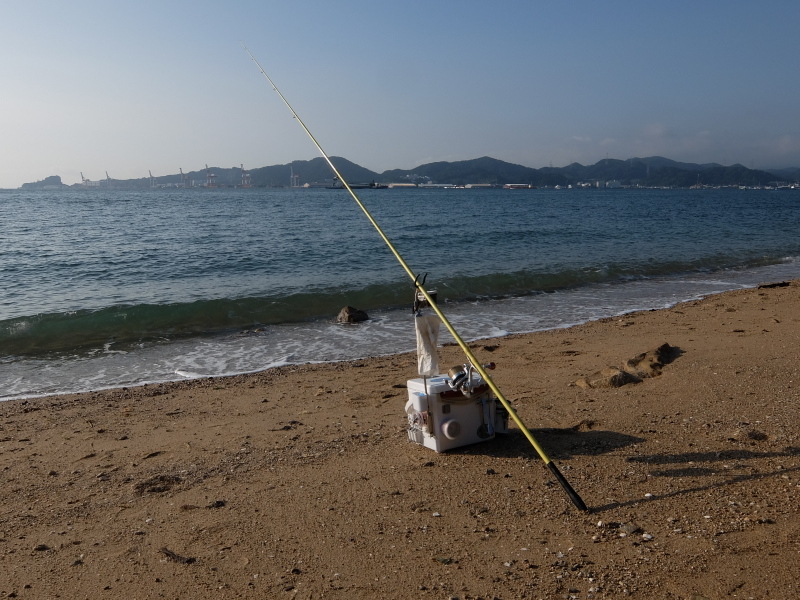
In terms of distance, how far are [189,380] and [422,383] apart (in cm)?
466

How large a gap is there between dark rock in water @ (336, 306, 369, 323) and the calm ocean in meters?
0.21

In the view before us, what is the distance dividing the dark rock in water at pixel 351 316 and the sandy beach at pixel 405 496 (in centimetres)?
475

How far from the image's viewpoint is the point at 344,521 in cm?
396

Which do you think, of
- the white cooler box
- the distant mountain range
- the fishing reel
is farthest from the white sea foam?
the distant mountain range

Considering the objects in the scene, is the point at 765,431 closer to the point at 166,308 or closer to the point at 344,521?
the point at 344,521

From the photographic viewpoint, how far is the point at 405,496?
4230 mm

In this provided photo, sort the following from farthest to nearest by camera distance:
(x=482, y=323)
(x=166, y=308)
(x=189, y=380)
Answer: (x=166, y=308), (x=482, y=323), (x=189, y=380)

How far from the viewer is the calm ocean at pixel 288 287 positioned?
1001 centimetres

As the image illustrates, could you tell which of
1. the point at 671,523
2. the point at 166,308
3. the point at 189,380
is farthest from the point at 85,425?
the point at 166,308

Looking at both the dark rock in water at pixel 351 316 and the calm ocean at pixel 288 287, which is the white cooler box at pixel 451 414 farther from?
the dark rock in water at pixel 351 316

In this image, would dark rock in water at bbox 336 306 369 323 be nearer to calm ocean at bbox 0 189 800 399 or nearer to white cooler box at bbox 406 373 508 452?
calm ocean at bbox 0 189 800 399

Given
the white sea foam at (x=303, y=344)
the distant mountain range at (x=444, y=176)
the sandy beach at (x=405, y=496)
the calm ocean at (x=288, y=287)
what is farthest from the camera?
the distant mountain range at (x=444, y=176)

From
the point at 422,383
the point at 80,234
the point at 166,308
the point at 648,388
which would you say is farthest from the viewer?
the point at 80,234

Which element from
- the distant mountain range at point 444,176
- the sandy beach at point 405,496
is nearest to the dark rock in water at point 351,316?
the sandy beach at point 405,496
